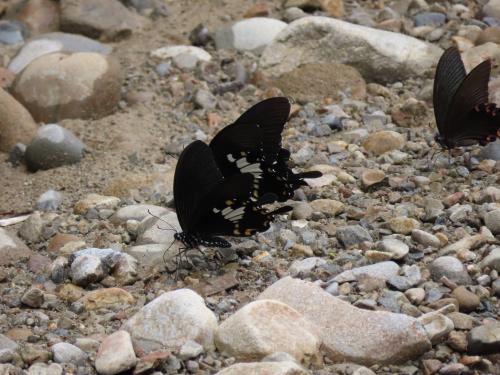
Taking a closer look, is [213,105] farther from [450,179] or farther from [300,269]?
[300,269]

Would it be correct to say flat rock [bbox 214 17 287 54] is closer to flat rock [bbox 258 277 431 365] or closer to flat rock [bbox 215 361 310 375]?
flat rock [bbox 258 277 431 365]

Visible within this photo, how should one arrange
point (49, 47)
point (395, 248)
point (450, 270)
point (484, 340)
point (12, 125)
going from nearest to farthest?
point (484, 340)
point (450, 270)
point (395, 248)
point (12, 125)
point (49, 47)

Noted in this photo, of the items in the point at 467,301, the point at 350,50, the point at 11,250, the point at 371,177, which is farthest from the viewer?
the point at 350,50

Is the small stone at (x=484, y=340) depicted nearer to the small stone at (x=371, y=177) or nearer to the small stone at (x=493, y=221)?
the small stone at (x=493, y=221)

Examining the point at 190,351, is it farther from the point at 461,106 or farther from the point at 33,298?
the point at 461,106

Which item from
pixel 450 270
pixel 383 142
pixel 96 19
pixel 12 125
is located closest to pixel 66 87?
pixel 12 125

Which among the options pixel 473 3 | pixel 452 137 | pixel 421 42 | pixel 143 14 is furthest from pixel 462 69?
pixel 143 14
